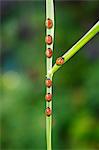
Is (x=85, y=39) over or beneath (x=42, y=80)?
beneath

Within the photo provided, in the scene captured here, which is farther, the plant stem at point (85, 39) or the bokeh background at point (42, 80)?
the bokeh background at point (42, 80)

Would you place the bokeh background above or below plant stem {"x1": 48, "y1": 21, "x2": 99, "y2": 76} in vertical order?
above

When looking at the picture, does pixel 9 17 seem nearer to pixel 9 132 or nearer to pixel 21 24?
pixel 21 24

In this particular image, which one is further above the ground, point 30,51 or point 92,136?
point 30,51

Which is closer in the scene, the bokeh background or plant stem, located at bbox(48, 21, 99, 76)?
plant stem, located at bbox(48, 21, 99, 76)

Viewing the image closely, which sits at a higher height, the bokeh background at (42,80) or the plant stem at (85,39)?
the bokeh background at (42,80)

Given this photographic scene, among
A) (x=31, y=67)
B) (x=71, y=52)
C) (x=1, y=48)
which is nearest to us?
(x=71, y=52)

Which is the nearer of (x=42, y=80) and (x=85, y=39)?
(x=85, y=39)

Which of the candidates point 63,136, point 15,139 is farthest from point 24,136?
point 63,136
